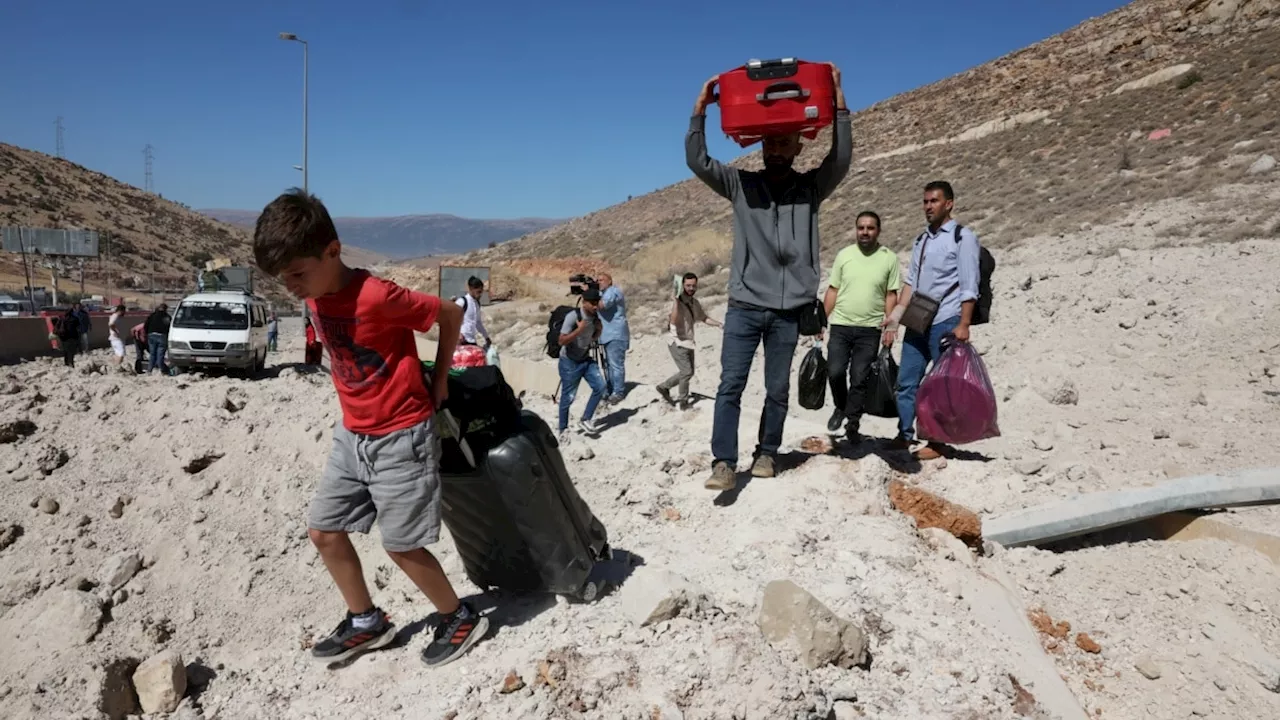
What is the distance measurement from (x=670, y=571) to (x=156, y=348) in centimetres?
1448

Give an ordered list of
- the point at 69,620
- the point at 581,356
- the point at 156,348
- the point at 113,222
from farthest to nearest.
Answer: the point at 113,222 → the point at 156,348 → the point at 581,356 → the point at 69,620

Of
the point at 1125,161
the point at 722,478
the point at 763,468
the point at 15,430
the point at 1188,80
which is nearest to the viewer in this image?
the point at 722,478

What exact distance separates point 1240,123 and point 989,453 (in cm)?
1902

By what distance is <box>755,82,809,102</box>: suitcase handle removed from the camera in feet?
11.7

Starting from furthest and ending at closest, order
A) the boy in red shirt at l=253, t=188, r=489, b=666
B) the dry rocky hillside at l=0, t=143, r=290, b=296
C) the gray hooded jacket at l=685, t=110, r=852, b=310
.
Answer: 1. the dry rocky hillside at l=0, t=143, r=290, b=296
2. the gray hooded jacket at l=685, t=110, r=852, b=310
3. the boy in red shirt at l=253, t=188, r=489, b=666

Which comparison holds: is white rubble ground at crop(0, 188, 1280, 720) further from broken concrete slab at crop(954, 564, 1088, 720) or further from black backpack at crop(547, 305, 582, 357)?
black backpack at crop(547, 305, 582, 357)

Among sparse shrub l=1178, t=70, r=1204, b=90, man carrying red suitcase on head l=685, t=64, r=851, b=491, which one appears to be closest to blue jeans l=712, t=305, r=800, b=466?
man carrying red suitcase on head l=685, t=64, r=851, b=491

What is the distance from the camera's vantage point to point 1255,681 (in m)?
3.10

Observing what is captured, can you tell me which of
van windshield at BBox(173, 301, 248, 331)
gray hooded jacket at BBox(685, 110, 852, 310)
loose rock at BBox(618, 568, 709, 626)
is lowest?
loose rock at BBox(618, 568, 709, 626)

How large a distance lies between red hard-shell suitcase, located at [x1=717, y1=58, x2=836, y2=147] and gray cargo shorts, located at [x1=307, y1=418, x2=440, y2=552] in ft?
6.67

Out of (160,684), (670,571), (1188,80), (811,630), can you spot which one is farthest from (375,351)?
(1188,80)

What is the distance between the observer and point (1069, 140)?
85.8 ft

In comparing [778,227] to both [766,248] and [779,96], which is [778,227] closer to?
[766,248]

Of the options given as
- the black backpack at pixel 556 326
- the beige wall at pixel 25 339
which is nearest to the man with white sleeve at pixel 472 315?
the black backpack at pixel 556 326
